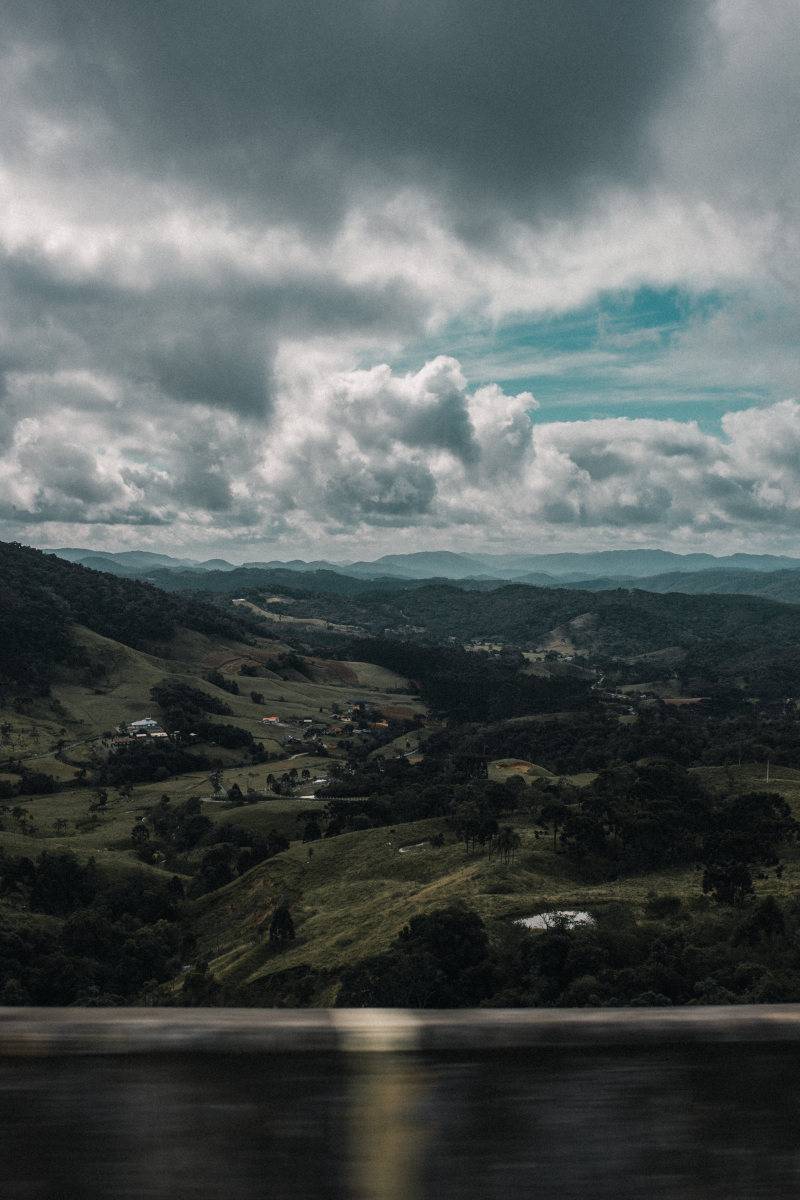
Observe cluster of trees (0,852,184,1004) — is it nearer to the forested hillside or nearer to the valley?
the valley

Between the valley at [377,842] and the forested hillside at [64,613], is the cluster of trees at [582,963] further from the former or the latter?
the forested hillside at [64,613]

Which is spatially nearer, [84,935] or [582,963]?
[582,963]

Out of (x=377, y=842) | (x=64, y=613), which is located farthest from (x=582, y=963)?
(x=64, y=613)

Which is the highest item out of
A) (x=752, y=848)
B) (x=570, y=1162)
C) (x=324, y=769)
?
(x=570, y=1162)

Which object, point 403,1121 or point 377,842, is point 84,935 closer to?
point 377,842

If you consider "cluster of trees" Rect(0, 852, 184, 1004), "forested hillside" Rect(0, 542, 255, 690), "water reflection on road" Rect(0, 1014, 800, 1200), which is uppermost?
"water reflection on road" Rect(0, 1014, 800, 1200)

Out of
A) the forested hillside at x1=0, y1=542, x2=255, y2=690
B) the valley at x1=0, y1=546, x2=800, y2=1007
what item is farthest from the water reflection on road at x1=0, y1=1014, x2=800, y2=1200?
the forested hillside at x1=0, y1=542, x2=255, y2=690

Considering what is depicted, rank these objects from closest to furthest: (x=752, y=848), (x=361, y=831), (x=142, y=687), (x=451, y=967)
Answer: (x=451, y=967) → (x=752, y=848) → (x=361, y=831) → (x=142, y=687)

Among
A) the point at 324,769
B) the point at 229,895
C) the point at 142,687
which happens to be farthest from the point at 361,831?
the point at 142,687

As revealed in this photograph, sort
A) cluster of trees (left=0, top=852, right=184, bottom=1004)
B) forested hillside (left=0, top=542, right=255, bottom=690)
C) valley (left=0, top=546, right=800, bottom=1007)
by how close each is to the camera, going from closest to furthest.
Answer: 1. valley (left=0, top=546, right=800, bottom=1007)
2. cluster of trees (left=0, top=852, right=184, bottom=1004)
3. forested hillside (left=0, top=542, right=255, bottom=690)

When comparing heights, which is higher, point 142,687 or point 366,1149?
point 366,1149

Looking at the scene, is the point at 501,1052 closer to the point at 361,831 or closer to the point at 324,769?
the point at 361,831
